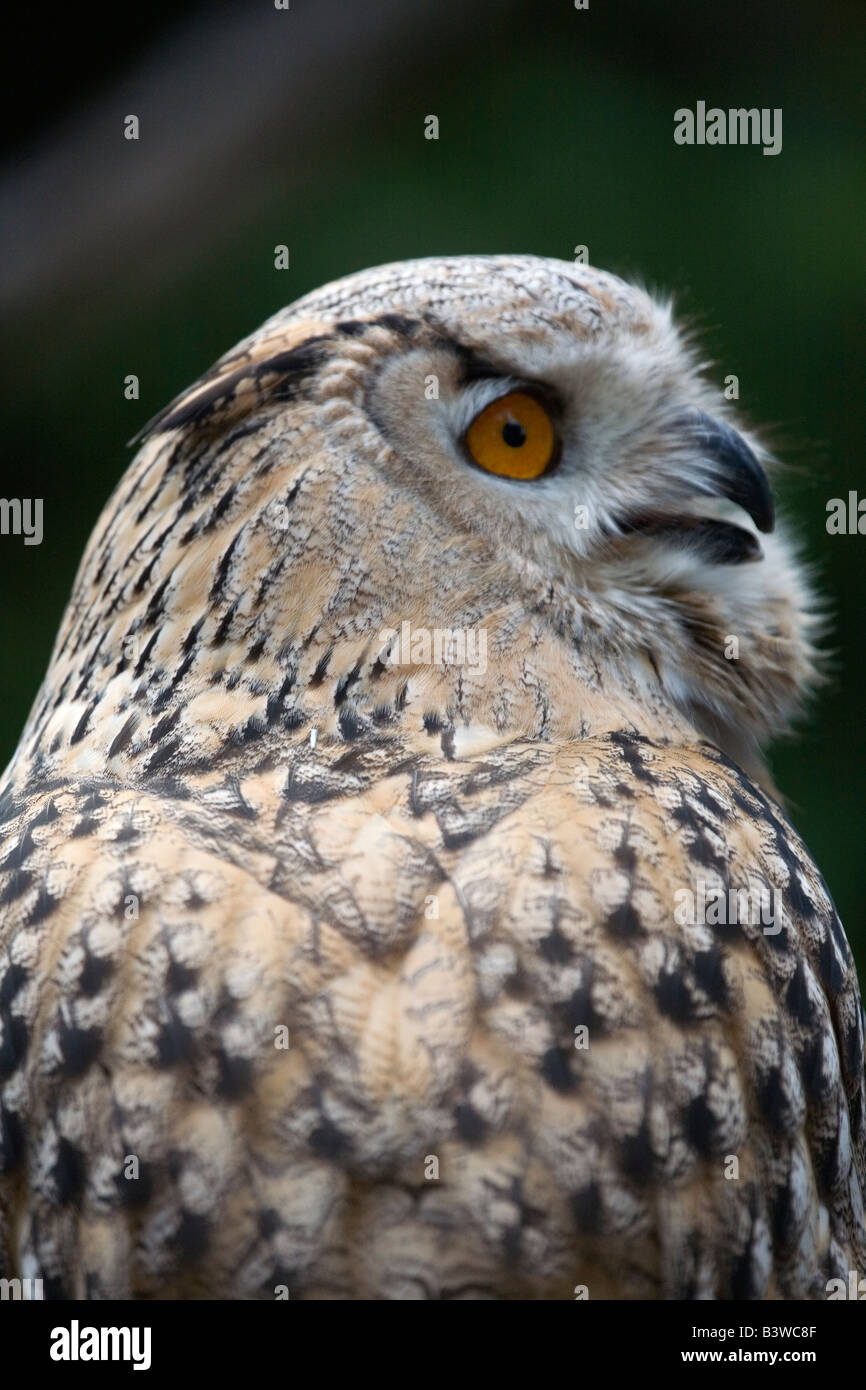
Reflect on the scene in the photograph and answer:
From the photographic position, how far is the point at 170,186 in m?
2.18

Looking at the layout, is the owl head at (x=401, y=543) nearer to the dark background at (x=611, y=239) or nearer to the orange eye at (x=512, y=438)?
the orange eye at (x=512, y=438)

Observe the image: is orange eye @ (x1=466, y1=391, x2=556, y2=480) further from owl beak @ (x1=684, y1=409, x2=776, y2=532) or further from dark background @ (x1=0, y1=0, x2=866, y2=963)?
dark background @ (x1=0, y1=0, x2=866, y2=963)

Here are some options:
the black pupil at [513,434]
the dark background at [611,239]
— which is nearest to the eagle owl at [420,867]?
the black pupil at [513,434]

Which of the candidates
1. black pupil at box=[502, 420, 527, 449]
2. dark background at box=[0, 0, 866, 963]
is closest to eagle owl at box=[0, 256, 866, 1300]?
black pupil at box=[502, 420, 527, 449]

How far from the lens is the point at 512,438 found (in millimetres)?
1842

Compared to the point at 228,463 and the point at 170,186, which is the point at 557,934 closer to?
the point at 228,463

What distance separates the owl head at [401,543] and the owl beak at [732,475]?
0.25ft

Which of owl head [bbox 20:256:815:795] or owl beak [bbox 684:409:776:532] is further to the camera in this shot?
owl beak [bbox 684:409:776:532]

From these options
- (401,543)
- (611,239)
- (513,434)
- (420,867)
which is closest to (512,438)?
(513,434)

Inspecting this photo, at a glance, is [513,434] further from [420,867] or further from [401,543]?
[420,867]

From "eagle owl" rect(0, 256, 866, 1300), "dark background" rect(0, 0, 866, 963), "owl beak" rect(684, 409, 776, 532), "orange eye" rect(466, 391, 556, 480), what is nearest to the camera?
"eagle owl" rect(0, 256, 866, 1300)

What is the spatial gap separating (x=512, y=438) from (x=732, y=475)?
37cm

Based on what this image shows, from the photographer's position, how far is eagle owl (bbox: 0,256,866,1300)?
1384 mm

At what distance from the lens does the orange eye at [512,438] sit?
1812mm
